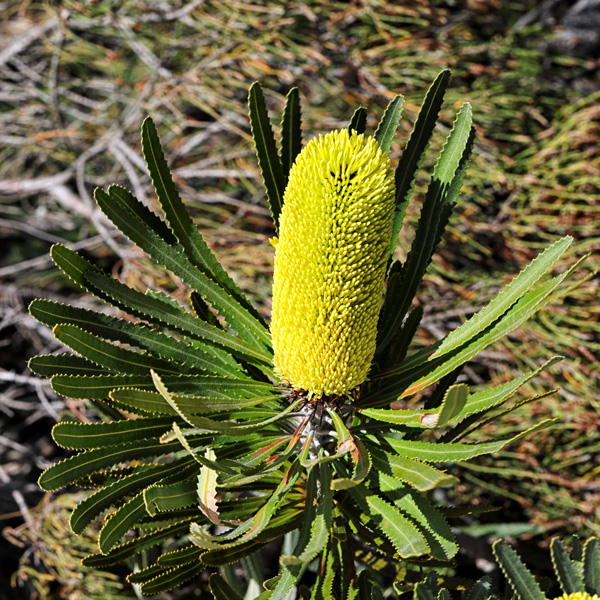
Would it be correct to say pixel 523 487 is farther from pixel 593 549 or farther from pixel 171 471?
pixel 171 471

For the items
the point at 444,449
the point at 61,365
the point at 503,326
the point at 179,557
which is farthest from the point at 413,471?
the point at 61,365

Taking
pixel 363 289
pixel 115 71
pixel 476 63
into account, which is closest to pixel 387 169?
pixel 363 289

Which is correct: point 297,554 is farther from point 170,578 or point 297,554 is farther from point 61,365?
point 61,365

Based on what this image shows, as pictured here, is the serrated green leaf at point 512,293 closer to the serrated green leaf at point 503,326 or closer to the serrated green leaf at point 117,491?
the serrated green leaf at point 503,326

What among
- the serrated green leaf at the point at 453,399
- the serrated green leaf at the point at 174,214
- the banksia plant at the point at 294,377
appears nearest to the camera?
the serrated green leaf at the point at 453,399

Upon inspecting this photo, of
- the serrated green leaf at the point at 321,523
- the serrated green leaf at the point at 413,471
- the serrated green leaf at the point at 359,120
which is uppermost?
the serrated green leaf at the point at 359,120

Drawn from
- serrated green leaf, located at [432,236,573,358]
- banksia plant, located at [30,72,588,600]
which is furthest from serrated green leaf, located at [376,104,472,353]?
serrated green leaf, located at [432,236,573,358]

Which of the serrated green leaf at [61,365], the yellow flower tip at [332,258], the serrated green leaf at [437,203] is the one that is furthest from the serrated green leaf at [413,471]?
the serrated green leaf at [61,365]
